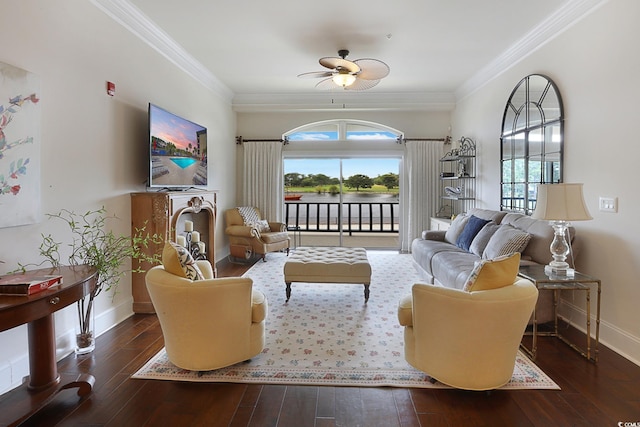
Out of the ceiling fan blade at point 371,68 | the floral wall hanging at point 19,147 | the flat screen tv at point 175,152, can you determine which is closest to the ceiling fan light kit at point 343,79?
the ceiling fan blade at point 371,68

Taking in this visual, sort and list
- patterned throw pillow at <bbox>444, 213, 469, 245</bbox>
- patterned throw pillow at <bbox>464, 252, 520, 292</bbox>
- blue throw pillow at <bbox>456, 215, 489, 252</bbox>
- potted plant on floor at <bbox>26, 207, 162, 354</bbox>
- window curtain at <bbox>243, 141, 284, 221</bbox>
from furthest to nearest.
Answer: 1. window curtain at <bbox>243, 141, 284, 221</bbox>
2. patterned throw pillow at <bbox>444, 213, 469, 245</bbox>
3. blue throw pillow at <bbox>456, 215, 489, 252</bbox>
4. potted plant on floor at <bbox>26, 207, 162, 354</bbox>
5. patterned throw pillow at <bbox>464, 252, 520, 292</bbox>

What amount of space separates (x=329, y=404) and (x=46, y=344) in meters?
1.70

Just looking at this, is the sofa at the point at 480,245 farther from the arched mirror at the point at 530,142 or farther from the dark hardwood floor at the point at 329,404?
the dark hardwood floor at the point at 329,404

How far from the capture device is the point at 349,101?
6465 millimetres

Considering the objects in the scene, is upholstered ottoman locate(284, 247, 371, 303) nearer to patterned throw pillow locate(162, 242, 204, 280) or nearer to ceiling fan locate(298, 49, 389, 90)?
patterned throw pillow locate(162, 242, 204, 280)

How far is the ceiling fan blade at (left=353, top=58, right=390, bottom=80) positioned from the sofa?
6.93 ft

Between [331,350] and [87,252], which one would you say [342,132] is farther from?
[87,252]

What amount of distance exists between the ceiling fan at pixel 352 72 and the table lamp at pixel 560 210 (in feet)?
6.67

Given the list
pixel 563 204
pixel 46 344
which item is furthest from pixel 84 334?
pixel 563 204

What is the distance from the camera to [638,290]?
254 cm

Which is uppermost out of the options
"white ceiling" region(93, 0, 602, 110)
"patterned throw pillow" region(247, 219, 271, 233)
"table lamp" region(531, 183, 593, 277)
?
"white ceiling" region(93, 0, 602, 110)

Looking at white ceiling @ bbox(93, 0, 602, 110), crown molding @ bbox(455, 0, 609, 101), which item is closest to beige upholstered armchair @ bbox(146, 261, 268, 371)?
white ceiling @ bbox(93, 0, 602, 110)

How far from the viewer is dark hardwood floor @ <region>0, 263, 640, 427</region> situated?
73.3 inches

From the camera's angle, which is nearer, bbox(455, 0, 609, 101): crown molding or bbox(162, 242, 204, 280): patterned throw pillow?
bbox(162, 242, 204, 280): patterned throw pillow
